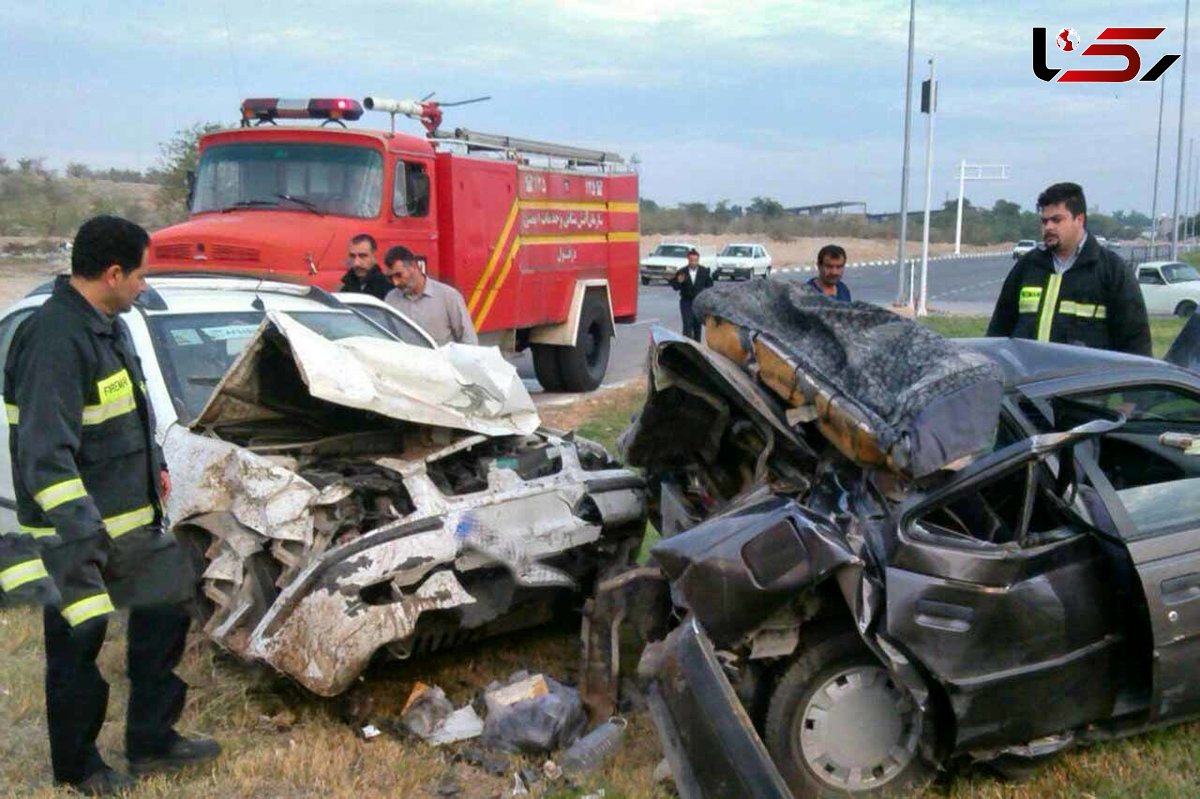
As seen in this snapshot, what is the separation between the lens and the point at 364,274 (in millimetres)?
8336

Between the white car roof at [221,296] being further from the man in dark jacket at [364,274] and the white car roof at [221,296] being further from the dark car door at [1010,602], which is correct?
the dark car door at [1010,602]

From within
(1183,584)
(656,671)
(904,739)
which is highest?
(1183,584)

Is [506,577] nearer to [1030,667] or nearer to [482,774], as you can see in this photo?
[482,774]

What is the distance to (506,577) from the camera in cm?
472

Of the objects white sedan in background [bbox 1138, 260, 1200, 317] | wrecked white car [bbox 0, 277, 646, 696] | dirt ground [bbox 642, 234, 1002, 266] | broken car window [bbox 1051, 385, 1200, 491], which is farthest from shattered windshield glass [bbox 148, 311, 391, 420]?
dirt ground [bbox 642, 234, 1002, 266]

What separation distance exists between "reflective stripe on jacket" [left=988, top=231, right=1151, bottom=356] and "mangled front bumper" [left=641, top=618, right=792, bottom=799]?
3094 millimetres

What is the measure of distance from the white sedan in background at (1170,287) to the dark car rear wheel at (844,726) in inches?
1019

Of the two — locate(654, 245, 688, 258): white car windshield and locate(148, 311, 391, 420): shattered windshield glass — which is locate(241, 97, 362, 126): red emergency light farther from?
locate(654, 245, 688, 258): white car windshield

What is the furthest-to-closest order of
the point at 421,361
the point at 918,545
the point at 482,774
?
the point at 421,361 → the point at 482,774 → the point at 918,545

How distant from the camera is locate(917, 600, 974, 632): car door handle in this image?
3.73 metres

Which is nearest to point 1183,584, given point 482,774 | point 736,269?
point 482,774

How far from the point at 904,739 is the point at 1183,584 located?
103 cm

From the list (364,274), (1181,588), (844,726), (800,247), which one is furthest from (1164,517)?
(800,247)

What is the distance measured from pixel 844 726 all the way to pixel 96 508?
2.49 metres
